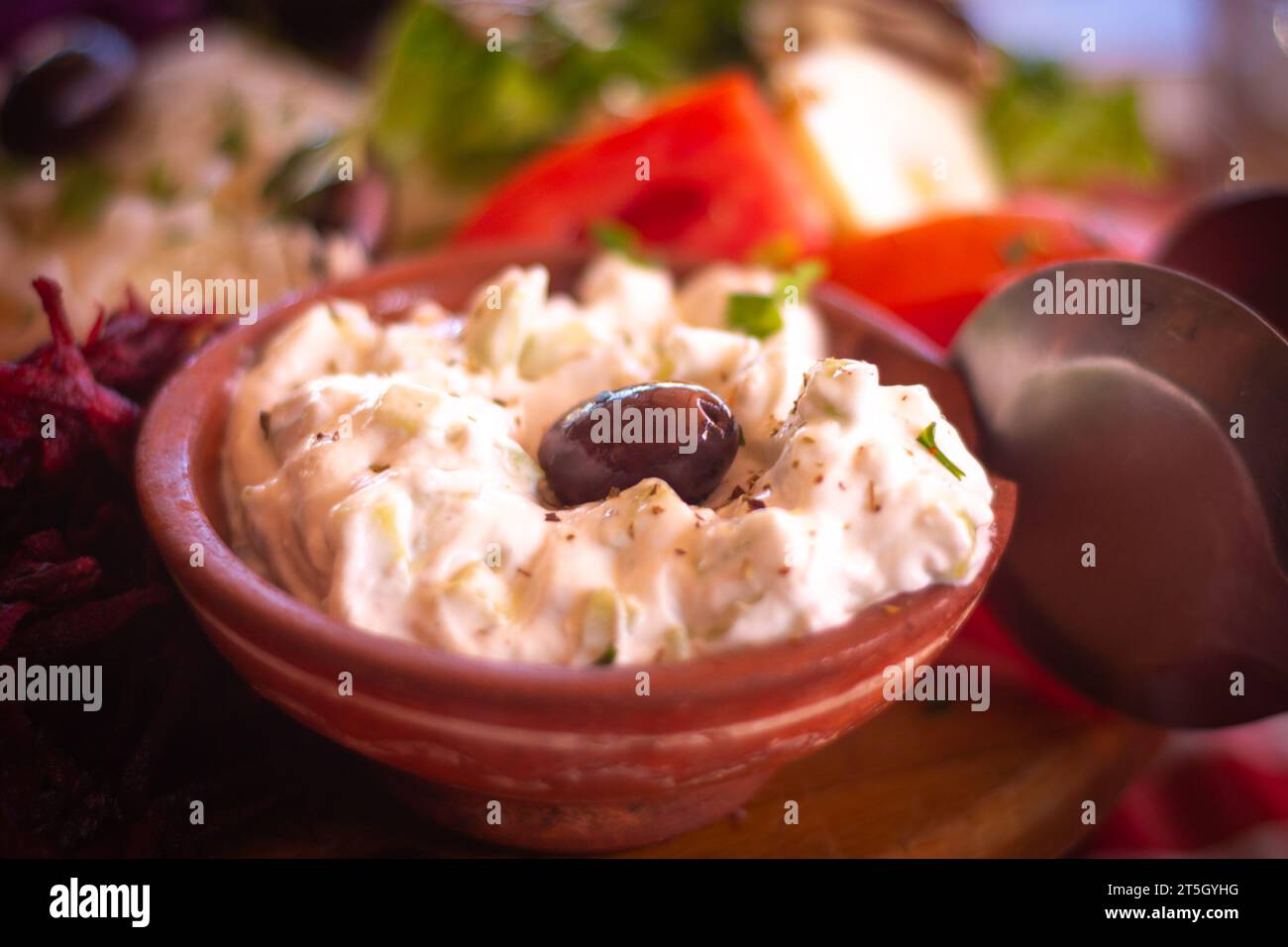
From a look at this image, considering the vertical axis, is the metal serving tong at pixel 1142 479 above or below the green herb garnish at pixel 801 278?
below

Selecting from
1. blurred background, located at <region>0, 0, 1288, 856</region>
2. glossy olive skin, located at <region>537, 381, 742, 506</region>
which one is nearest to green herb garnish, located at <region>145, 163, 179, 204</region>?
blurred background, located at <region>0, 0, 1288, 856</region>

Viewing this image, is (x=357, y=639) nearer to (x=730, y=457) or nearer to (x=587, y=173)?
(x=730, y=457)

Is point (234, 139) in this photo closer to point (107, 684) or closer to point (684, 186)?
point (684, 186)

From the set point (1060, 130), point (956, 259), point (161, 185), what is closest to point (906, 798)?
point (956, 259)

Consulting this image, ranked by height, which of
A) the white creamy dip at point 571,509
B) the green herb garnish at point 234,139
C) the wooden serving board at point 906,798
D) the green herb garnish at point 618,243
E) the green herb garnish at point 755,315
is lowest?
the wooden serving board at point 906,798

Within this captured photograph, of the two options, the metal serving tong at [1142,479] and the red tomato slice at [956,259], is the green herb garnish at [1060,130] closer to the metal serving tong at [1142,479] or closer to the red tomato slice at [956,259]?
the red tomato slice at [956,259]

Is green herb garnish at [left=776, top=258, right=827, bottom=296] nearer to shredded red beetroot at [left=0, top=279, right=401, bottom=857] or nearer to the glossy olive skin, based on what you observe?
the glossy olive skin

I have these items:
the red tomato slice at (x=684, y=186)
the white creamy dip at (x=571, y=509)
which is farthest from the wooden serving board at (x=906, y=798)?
the red tomato slice at (x=684, y=186)
